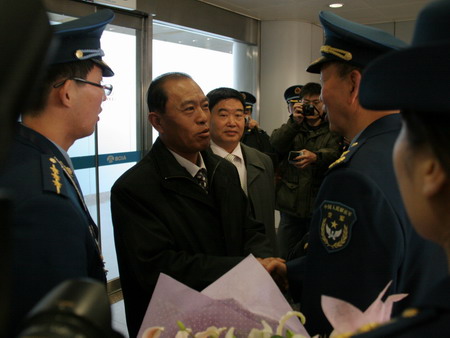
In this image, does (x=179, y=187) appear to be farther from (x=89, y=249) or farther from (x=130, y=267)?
(x=89, y=249)

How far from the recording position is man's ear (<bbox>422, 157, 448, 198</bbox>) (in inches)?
23.1

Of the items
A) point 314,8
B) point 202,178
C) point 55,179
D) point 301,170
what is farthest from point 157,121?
point 314,8

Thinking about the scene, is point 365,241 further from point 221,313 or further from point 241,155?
point 241,155

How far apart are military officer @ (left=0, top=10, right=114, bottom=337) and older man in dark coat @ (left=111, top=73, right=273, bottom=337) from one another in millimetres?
313

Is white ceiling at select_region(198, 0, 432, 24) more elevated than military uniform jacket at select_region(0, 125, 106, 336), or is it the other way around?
white ceiling at select_region(198, 0, 432, 24)

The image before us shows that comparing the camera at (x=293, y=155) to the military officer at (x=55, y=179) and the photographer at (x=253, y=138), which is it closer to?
the photographer at (x=253, y=138)

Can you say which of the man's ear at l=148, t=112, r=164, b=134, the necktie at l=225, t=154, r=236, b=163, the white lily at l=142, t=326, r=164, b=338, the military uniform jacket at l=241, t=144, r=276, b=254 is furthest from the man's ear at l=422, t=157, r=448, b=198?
the necktie at l=225, t=154, r=236, b=163

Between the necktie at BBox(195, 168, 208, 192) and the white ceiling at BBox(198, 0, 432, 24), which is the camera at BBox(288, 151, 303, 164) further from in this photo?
the white ceiling at BBox(198, 0, 432, 24)

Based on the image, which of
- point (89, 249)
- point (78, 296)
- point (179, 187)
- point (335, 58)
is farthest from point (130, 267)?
point (78, 296)

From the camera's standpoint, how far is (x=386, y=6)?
5020mm

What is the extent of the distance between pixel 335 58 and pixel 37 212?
107 centimetres

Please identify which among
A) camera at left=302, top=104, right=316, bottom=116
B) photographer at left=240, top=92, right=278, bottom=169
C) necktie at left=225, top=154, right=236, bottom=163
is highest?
camera at left=302, top=104, right=316, bottom=116

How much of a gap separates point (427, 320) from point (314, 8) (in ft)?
16.1

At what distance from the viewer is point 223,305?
988 millimetres
